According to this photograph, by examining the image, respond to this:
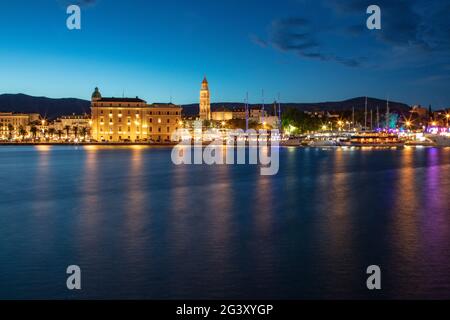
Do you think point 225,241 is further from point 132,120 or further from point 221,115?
point 221,115

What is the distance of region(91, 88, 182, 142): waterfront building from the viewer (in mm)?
99562

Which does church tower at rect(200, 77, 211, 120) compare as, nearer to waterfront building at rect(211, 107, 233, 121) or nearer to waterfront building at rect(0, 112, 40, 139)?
waterfront building at rect(211, 107, 233, 121)

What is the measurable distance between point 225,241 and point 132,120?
89640 millimetres

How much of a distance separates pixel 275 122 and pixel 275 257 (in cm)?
12105

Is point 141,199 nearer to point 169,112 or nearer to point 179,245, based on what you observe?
point 179,245

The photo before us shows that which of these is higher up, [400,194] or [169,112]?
[169,112]

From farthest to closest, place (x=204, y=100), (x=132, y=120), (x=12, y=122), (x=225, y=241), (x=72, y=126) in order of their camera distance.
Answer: (x=204, y=100) < (x=12, y=122) < (x=72, y=126) < (x=132, y=120) < (x=225, y=241)

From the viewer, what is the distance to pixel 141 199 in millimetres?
22000

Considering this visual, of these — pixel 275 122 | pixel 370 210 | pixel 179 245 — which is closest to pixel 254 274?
pixel 179 245

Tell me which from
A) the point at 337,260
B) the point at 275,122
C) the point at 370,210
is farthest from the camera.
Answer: the point at 275,122

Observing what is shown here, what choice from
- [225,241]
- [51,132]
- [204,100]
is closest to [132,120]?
[51,132]

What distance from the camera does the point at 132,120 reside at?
330ft

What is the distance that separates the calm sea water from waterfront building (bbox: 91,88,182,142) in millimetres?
74424

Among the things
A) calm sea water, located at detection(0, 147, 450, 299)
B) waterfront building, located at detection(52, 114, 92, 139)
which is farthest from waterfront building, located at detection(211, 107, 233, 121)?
calm sea water, located at detection(0, 147, 450, 299)
